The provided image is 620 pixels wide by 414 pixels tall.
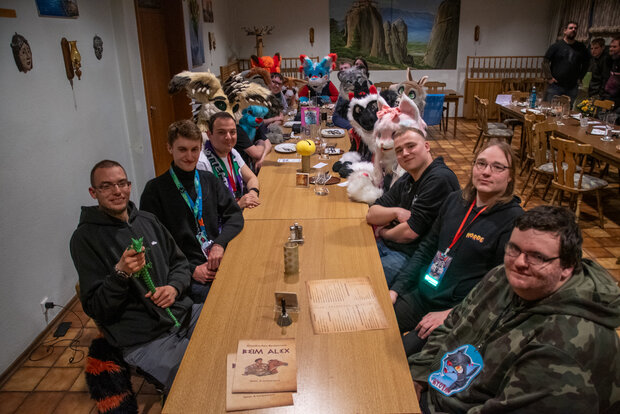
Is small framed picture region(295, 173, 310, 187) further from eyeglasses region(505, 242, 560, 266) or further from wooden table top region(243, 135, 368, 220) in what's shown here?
eyeglasses region(505, 242, 560, 266)

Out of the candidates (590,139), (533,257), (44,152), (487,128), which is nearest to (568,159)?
(590,139)

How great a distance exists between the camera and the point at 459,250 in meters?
2.01

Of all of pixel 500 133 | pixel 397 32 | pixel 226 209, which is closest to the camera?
pixel 226 209

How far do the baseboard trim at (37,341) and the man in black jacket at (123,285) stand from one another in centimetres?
113

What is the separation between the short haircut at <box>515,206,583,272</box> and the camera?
1.28m

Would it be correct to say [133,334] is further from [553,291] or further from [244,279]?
[553,291]

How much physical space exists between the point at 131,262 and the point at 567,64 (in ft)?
23.6

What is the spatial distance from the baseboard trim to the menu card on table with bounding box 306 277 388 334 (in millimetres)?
2026

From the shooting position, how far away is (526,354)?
1.27 metres

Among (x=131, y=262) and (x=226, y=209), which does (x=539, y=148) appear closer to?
(x=226, y=209)

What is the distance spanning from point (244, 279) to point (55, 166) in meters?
2.00

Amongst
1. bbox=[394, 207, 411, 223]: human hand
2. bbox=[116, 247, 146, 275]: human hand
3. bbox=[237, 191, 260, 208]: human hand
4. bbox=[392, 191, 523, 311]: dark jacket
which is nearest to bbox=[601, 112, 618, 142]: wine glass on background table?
bbox=[394, 207, 411, 223]: human hand

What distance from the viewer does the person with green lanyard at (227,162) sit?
307cm

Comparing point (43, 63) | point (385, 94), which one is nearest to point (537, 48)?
point (385, 94)
